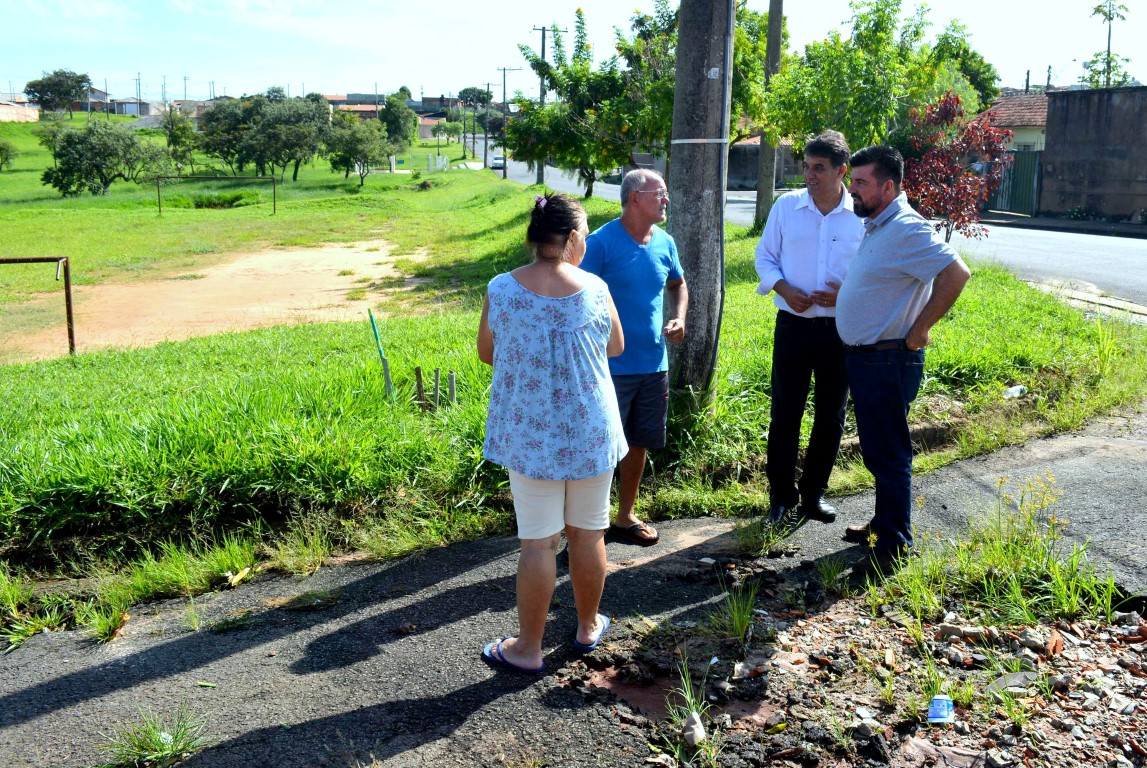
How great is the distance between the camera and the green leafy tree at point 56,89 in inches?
4611

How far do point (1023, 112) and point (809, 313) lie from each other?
42.8 meters

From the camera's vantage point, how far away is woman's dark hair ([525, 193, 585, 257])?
3252 mm

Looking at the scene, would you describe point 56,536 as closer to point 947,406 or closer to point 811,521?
point 811,521

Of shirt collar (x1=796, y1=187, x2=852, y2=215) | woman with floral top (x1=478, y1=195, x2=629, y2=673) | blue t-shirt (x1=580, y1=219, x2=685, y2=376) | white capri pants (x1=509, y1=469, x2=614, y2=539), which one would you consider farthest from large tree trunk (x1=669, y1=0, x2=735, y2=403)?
white capri pants (x1=509, y1=469, x2=614, y2=539)

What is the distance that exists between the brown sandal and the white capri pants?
125cm

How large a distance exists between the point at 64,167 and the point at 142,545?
183 ft

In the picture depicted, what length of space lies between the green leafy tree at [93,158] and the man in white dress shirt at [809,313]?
5463 cm

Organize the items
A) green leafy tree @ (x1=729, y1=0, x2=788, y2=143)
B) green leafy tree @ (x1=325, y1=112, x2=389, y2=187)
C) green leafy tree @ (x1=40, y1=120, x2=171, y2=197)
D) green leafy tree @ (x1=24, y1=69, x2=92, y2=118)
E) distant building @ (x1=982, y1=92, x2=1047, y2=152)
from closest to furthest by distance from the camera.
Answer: green leafy tree @ (x1=729, y1=0, x2=788, y2=143) < distant building @ (x1=982, y1=92, x2=1047, y2=152) < green leafy tree @ (x1=40, y1=120, x2=171, y2=197) < green leafy tree @ (x1=325, y1=112, x2=389, y2=187) < green leafy tree @ (x1=24, y1=69, x2=92, y2=118)

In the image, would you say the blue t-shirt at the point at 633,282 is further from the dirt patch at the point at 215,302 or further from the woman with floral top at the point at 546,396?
the dirt patch at the point at 215,302

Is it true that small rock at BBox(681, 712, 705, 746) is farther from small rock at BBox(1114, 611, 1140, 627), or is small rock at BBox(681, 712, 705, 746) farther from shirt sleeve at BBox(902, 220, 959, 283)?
shirt sleeve at BBox(902, 220, 959, 283)

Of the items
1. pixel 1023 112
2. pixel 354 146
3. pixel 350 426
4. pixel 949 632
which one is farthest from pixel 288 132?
pixel 949 632

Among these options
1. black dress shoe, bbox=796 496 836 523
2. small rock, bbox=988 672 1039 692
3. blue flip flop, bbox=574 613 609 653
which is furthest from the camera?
black dress shoe, bbox=796 496 836 523

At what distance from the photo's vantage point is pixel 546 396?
129 inches

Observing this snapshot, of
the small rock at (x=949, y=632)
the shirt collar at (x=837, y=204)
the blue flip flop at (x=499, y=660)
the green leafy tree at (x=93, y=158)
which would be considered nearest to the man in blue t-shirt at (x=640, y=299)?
the shirt collar at (x=837, y=204)
